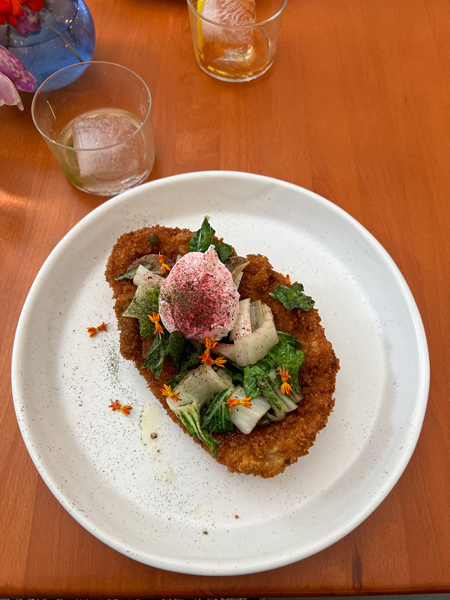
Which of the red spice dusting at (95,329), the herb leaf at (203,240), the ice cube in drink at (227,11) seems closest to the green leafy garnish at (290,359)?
the herb leaf at (203,240)

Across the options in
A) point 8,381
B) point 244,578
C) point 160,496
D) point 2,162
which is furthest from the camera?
point 2,162

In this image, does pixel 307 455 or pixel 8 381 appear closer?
pixel 307 455

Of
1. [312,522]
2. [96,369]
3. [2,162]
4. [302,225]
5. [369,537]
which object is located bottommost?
[369,537]

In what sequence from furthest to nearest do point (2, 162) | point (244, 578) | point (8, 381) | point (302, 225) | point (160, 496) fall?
point (2, 162)
point (302, 225)
point (8, 381)
point (160, 496)
point (244, 578)

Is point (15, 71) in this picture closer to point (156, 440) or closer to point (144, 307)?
point (144, 307)

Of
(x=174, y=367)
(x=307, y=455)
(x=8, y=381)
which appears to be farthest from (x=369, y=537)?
(x=8, y=381)

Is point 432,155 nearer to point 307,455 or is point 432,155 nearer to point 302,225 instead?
point 302,225
